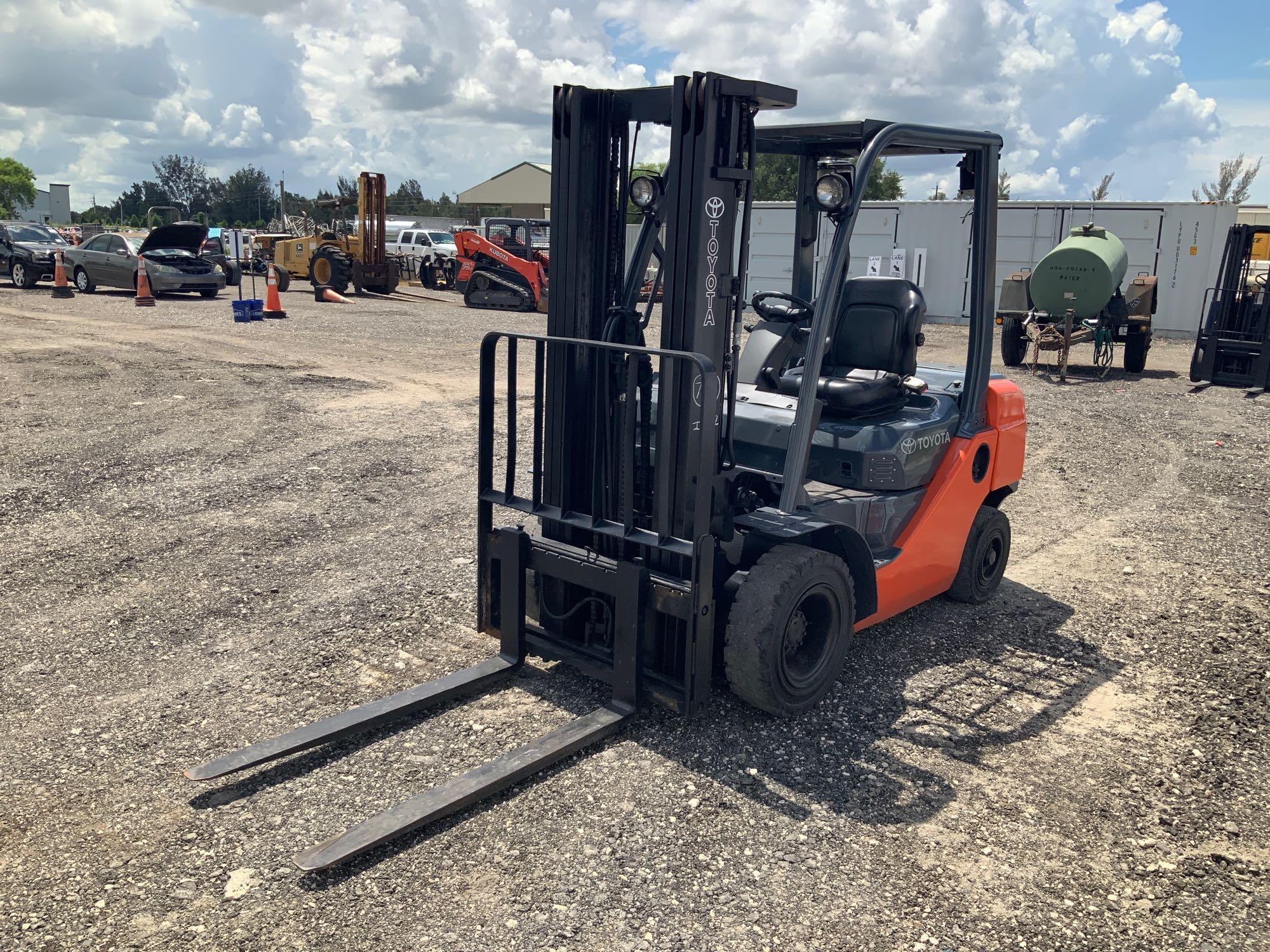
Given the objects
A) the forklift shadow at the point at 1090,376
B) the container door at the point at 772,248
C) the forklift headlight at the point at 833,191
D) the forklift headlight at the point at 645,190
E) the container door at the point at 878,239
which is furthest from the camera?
the container door at the point at 772,248

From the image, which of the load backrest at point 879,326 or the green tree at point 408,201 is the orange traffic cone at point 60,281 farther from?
the green tree at point 408,201

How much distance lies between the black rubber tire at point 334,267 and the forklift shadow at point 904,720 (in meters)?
22.6

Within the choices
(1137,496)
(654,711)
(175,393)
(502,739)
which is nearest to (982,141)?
(654,711)

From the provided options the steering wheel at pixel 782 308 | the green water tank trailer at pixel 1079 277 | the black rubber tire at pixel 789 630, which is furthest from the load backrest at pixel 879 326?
the green water tank trailer at pixel 1079 277

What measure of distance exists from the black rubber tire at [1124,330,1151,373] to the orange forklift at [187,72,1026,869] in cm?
1367

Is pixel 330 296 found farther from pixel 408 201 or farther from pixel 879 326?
pixel 408 201

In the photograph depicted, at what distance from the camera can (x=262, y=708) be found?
14.5 feet

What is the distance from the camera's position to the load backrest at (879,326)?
17.3ft

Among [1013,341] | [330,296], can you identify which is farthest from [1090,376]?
[330,296]

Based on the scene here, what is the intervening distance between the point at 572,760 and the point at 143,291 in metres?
19.6

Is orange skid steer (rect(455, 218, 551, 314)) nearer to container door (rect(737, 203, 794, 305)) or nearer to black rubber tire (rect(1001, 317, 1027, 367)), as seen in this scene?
container door (rect(737, 203, 794, 305))

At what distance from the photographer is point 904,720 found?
14.9 feet

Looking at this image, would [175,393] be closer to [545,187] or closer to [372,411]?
[372,411]

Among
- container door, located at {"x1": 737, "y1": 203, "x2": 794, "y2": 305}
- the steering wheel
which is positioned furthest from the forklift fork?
container door, located at {"x1": 737, "y1": 203, "x2": 794, "y2": 305}
